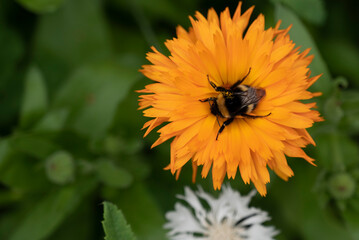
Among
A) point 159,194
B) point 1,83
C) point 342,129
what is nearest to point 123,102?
point 159,194

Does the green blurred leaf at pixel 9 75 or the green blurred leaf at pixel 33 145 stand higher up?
the green blurred leaf at pixel 9 75

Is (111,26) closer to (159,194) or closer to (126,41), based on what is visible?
(126,41)

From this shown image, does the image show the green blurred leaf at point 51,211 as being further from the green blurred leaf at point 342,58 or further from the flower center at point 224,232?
the green blurred leaf at point 342,58

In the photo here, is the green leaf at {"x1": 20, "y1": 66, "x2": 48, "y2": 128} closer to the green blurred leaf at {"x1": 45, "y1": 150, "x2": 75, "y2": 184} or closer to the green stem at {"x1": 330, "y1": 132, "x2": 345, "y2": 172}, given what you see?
the green blurred leaf at {"x1": 45, "y1": 150, "x2": 75, "y2": 184}

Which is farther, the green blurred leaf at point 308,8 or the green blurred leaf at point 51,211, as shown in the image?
the green blurred leaf at point 51,211

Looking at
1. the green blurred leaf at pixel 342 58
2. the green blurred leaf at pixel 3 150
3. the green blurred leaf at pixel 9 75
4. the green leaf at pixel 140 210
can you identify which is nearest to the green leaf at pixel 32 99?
the green blurred leaf at pixel 3 150

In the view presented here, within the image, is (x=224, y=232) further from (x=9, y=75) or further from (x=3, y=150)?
(x=9, y=75)

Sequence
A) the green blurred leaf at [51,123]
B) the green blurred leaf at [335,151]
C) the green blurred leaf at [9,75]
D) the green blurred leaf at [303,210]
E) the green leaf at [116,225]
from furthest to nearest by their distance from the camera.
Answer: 1. the green blurred leaf at [9,75]
2. the green blurred leaf at [303,210]
3. the green blurred leaf at [51,123]
4. the green blurred leaf at [335,151]
5. the green leaf at [116,225]
